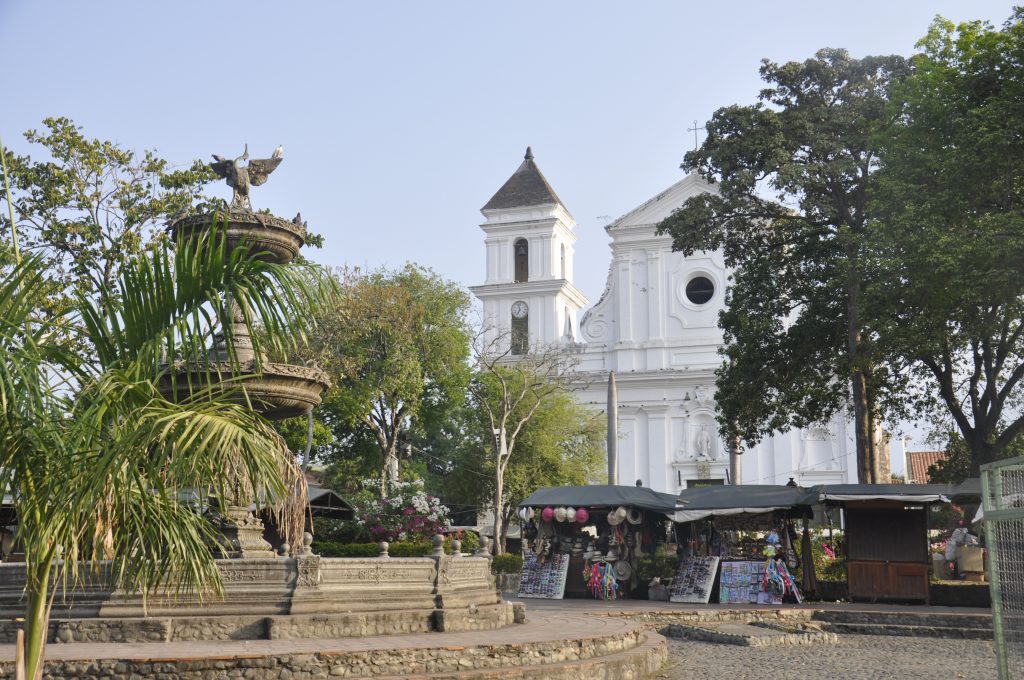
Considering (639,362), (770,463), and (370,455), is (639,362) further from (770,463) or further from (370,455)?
(370,455)

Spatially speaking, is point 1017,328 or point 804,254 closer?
point 1017,328

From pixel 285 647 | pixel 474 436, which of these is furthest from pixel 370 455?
pixel 285 647

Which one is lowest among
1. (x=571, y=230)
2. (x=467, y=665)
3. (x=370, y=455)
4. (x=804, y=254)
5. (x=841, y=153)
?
(x=467, y=665)

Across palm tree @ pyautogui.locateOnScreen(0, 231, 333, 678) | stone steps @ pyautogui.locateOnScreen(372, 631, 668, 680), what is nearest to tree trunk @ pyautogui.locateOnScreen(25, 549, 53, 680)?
palm tree @ pyautogui.locateOnScreen(0, 231, 333, 678)

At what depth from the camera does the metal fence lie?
6.78 m

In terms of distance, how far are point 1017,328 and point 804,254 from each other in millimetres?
4978

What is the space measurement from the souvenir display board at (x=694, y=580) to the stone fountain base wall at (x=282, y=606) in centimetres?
835

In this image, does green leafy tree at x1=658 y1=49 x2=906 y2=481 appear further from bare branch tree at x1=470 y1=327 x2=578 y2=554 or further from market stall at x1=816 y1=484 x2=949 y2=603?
bare branch tree at x1=470 y1=327 x2=578 y2=554

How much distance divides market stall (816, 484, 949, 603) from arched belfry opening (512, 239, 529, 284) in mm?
32549

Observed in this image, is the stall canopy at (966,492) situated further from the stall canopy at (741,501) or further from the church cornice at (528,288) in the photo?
the church cornice at (528,288)

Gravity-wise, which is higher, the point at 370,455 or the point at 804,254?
the point at 804,254

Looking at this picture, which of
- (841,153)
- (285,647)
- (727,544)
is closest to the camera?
(285,647)

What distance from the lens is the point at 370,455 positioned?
4262 cm

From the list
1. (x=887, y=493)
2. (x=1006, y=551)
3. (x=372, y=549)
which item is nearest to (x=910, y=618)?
(x=887, y=493)
